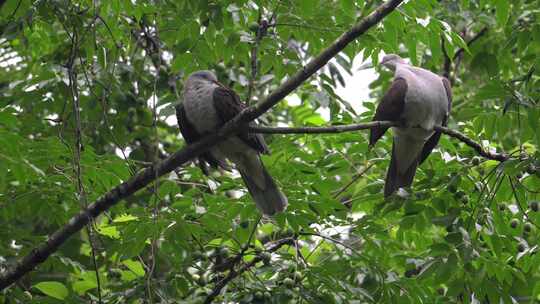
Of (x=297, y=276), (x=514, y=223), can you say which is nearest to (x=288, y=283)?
(x=297, y=276)

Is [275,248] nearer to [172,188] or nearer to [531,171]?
[172,188]

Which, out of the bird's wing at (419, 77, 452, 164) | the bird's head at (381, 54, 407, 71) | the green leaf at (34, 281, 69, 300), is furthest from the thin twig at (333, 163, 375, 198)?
the green leaf at (34, 281, 69, 300)

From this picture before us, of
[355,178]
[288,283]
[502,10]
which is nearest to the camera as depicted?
[288,283]

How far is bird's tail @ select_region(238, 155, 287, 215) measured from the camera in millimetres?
4465

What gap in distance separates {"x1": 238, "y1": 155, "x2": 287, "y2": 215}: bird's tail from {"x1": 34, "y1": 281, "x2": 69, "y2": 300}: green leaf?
1.25 metres

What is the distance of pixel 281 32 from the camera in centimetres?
469

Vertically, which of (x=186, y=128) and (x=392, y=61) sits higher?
(x=186, y=128)

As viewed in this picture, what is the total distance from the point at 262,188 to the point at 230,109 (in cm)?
61

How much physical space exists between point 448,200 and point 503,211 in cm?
60

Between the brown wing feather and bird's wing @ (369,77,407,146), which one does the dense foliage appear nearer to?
the brown wing feather

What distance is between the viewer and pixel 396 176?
4715 millimetres

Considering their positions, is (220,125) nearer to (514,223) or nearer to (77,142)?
(77,142)

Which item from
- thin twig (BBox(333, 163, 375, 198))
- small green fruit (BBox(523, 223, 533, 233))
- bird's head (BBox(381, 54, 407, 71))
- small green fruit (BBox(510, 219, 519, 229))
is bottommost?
small green fruit (BBox(523, 223, 533, 233))

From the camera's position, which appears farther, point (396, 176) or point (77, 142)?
point (396, 176)
